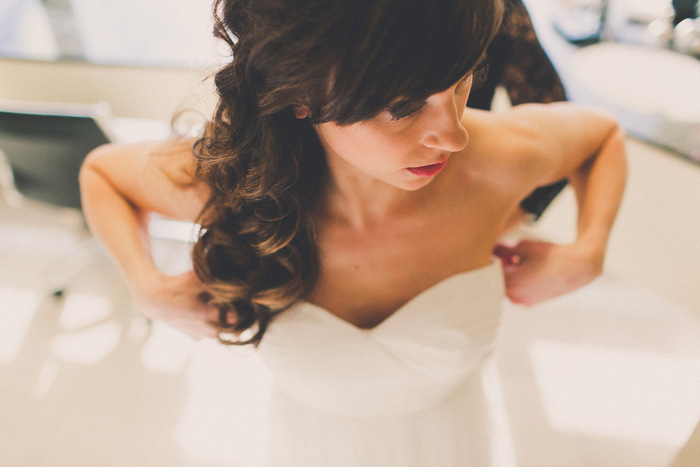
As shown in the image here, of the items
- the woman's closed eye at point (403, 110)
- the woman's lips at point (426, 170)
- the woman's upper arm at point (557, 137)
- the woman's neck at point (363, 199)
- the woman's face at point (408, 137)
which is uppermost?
the woman's closed eye at point (403, 110)

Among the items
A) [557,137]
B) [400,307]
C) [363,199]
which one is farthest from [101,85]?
[557,137]

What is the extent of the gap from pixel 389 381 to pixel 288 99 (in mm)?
568

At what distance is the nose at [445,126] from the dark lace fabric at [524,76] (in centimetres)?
38

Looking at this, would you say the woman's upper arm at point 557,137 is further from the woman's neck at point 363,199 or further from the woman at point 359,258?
the woman's neck at point 363,199

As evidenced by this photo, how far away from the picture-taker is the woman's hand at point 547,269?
2.79ft

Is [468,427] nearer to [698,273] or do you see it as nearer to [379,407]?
[379,407]

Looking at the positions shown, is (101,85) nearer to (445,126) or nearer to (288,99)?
(288,99)

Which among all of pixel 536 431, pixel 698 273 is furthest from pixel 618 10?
pixel 536 431

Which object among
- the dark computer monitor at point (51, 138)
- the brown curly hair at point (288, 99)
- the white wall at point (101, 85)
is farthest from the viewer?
the white wall at point (101, 85)

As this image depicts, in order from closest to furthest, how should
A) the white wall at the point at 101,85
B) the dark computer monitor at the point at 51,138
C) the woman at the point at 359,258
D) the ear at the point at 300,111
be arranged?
the ear at the point at 300,111, the woman at the point at 359,258, the dark computer monitor at the point at 51,138, the white wall at the point at 101,85

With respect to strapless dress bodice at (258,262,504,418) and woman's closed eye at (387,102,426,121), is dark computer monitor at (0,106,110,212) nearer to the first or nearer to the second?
strapless dress bodice at (258,262,504,418)

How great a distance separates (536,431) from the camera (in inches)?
60.4

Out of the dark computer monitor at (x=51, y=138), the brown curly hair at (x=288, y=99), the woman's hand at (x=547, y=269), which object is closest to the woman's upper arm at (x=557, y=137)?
the woman's hand at (x=547, y=269)

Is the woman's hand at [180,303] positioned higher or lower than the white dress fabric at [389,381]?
higher
